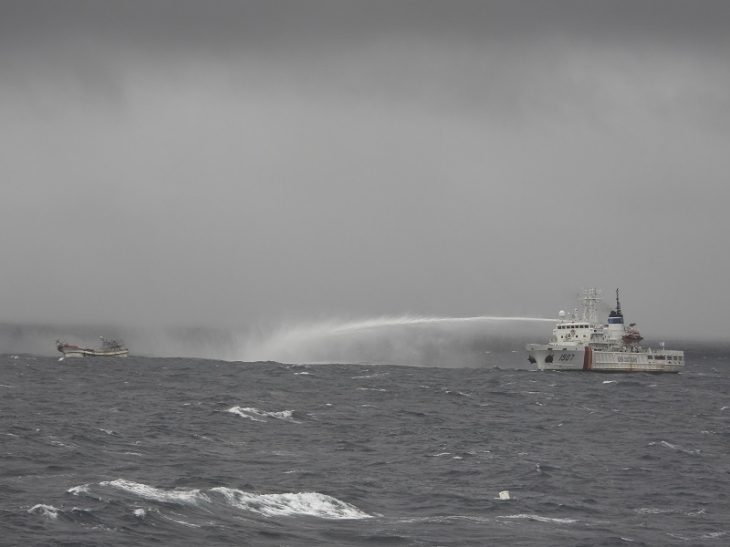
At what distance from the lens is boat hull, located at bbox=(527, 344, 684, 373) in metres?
162

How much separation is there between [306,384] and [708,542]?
7870cm

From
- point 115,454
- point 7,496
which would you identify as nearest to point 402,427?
point 115,454

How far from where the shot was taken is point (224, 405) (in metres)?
96.9

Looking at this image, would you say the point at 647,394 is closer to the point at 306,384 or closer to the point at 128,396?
the point at 306,384

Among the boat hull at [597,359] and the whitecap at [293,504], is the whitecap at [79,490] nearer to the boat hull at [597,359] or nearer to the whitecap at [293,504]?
the whitecap at [293,504]

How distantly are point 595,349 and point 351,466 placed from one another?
105215 millimetres

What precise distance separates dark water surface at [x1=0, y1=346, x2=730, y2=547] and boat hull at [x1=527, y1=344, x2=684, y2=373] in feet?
136

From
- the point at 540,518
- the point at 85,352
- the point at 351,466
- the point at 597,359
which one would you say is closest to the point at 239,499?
the point at 351,466

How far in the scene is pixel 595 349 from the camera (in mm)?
163750

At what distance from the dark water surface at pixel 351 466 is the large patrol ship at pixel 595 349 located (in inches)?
1635

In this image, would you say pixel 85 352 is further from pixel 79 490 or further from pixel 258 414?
pixel 79 490

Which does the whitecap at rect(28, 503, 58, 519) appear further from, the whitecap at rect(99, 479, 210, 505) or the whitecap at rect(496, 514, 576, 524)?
the whitecap at rect(496, 514, 576, 524)

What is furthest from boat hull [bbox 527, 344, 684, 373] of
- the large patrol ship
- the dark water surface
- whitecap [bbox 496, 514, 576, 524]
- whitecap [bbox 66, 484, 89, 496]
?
whitecap [bbox 66, 484, 89, 496]

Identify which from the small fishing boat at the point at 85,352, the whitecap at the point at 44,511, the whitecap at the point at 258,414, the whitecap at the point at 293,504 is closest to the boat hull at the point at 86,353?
the small fishing boat at the point at 85,352
